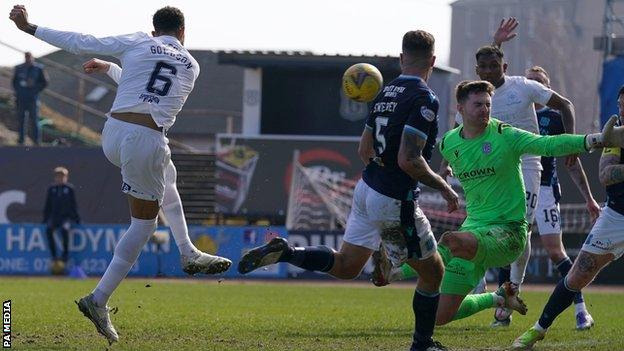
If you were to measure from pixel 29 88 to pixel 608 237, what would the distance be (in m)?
20.5

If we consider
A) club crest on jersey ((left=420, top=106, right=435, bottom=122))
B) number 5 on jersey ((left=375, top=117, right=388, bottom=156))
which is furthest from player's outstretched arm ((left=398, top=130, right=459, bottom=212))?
number 5 on jersey ((left=375, top=117, right=388, bottom=156))

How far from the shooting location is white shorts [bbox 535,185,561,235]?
46.0 ft

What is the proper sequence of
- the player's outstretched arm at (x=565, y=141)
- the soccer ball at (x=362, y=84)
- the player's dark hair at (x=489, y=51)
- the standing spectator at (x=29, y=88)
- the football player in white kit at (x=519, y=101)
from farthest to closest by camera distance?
the standing spectator at (x=29, y=88), the football player in white kit at (x=519, y=101), the player's dark hair at (x=489, y=51), the soccer ball at (x=362, y=84), the player's outstretched arm at (x=565, y=141)

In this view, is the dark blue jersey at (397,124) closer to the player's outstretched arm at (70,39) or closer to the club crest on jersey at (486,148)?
the club crest on jersey at (486,148)

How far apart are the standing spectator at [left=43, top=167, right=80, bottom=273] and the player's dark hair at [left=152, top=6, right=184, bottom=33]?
15356mm

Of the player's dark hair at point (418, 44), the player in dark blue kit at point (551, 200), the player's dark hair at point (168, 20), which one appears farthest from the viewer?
the player in dark blue kit at point (551, 200)

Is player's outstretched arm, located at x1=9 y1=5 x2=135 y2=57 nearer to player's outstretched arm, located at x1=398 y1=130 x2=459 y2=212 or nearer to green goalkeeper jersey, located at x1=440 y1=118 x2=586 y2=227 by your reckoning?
player's outstretched arm, located at x1=398 y1=130 x2=459 y2=212

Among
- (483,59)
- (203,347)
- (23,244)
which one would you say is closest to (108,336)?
(203,347)

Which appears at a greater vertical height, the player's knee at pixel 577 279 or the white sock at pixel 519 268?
the player's knee at pixel 577 279

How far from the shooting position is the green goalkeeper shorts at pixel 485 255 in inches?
404

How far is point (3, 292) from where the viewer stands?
62.3 ft

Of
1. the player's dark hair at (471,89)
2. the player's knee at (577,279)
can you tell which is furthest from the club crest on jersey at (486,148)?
the player's knee at (577,279)

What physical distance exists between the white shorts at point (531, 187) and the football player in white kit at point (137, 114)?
4075mm

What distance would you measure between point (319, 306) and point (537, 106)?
3.97 meters
